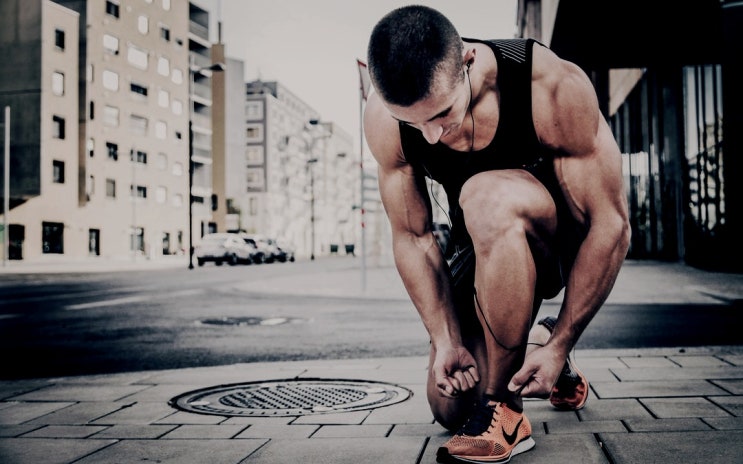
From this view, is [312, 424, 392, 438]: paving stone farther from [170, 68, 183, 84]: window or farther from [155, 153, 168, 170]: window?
[170, 68, 183, 84]: window

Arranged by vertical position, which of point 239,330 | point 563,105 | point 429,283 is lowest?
point 239,330

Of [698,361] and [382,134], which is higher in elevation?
[382,134]

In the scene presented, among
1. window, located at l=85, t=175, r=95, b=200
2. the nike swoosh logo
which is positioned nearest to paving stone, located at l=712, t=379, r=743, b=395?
the nike swoosh logo

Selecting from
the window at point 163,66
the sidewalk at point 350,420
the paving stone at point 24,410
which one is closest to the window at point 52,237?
the window at point 163,66

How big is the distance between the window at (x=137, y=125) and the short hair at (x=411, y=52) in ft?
181

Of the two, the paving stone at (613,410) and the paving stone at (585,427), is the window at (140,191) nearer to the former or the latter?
the paving stone at (613,410)

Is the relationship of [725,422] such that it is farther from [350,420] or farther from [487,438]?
[350,420]

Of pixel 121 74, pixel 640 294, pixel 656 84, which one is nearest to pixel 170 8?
pixel 121 74

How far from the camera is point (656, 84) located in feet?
80.1

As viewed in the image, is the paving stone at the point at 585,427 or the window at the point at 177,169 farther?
the window at the point at 177,169

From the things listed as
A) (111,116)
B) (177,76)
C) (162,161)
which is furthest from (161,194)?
(177,76)

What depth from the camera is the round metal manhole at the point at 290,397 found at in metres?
3.59

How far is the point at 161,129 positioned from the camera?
58031 mm

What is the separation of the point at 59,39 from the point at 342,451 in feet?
151
